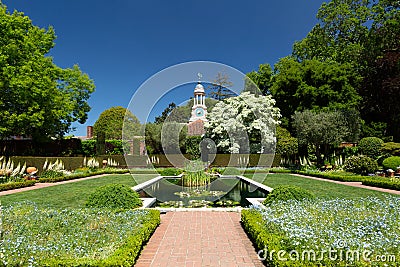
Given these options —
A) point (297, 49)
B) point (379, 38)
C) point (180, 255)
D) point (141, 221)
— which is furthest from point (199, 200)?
point (297, 49)

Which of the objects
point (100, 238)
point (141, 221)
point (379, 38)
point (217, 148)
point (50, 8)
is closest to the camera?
point (100, 238)

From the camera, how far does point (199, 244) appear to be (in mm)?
4344

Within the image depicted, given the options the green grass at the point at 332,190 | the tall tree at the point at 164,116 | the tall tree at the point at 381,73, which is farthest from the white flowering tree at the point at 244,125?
the green grass at the point at 332,190

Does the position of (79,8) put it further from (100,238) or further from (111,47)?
(100,238)

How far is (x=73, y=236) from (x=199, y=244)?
70.9 inches

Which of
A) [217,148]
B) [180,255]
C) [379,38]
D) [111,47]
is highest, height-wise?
[379,38]

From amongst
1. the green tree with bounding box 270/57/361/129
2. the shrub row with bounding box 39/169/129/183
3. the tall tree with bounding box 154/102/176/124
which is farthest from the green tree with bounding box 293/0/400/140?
the shrub row with bounding box 39/169/129/183

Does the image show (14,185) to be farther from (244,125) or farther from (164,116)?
(164,116)

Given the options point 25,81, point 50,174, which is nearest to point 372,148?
point 50,174

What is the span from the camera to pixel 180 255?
12.7ft

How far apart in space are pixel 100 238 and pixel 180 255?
1.11 m

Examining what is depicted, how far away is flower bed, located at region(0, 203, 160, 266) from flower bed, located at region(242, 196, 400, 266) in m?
1.75

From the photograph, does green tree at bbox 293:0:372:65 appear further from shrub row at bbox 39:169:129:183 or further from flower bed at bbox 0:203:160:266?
flower bed at bbox 0:203:160:266

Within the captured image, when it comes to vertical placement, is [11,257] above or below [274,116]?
below
